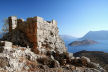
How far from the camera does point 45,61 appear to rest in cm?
1077

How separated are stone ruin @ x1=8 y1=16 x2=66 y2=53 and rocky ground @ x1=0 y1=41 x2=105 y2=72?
1743 mm

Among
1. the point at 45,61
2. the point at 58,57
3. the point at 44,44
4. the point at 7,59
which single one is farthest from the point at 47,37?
the point at 7,59

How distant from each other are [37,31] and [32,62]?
181 inches

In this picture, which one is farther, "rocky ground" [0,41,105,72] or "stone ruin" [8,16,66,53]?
"stone ruin" [8,16,66,53]

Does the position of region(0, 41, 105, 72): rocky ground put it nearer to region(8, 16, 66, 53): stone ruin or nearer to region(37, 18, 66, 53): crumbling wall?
region(37, 18, 66, 53): crumbling wall

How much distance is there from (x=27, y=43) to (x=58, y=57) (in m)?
5.14

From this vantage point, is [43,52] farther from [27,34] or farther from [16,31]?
[16,31]

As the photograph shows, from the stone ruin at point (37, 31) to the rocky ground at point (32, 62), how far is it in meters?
1.74

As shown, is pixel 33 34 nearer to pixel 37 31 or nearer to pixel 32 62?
pixel 37 31

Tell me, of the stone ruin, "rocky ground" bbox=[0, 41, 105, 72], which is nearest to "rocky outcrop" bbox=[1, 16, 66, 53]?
the stone ruin

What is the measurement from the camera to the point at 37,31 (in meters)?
12.9

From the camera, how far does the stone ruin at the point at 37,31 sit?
12977 mm

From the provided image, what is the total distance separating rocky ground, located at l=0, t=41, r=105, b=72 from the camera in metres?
8.10

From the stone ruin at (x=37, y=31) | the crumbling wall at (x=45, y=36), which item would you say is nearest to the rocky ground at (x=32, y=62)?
the crumbling wall at (x=45, y=36)
